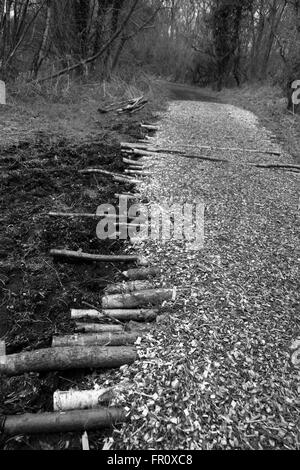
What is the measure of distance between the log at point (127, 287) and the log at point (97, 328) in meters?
0.47

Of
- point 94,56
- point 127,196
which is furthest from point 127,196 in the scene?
point 94,56

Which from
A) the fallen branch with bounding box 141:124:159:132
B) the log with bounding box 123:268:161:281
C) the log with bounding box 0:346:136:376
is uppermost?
the fallen branch with bounding box 141:124:159:132

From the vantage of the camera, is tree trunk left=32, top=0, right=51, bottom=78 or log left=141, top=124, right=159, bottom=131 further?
tree trunk left=32, top=0, right=51, bottom=78

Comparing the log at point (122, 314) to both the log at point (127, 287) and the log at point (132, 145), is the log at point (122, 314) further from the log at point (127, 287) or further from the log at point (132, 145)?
the log at point (132, 145)

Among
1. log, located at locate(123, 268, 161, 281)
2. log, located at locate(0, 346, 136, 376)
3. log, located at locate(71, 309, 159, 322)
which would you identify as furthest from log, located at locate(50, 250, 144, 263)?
log, located at locate(0, 346, 136, 376)

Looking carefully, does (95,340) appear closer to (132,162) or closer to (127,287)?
(127,287)

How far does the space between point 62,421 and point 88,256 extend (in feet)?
5.91

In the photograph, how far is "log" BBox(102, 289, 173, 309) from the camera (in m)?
3.19

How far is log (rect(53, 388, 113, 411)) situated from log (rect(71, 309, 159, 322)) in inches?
30.4

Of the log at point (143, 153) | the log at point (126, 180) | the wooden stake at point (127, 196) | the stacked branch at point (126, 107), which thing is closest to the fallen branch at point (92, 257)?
the wooden stake at point (127, 196)

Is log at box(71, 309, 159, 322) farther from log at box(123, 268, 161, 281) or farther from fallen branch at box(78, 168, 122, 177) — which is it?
fallen branch at box(78, 168, 122, 177)
